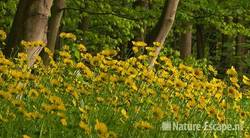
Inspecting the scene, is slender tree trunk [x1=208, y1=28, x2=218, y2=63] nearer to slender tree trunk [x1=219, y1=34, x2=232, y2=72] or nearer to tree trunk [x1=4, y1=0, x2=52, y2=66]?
slender tree trunk [x1=219, y1=34, x2=232, y2=72]

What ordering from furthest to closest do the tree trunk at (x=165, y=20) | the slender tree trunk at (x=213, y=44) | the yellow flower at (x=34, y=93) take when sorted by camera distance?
the slender tree trunk at (x=213, y=44) → the tree trunk at (x=165, y=20) → the yellow flower at (x=34, y=93)

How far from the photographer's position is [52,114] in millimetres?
3404

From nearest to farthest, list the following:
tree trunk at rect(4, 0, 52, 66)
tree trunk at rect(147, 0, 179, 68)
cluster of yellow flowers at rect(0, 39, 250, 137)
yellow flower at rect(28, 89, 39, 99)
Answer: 1. yellow flower at rect(28, 89, 39, 99)
2. cluster of yellow flowers at rect(0, 39, 250, 137)
3. tree trunk at rect(4, 0, 52, 66)
4. tree trunk at rect(147, 0, 179, 68)

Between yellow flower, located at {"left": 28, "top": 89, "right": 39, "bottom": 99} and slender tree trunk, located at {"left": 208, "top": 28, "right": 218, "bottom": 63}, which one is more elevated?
yellow flower, located at {"left": 28, "top": 89, "right": 39, "bottom": 99}

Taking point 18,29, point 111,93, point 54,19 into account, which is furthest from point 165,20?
point 111,93

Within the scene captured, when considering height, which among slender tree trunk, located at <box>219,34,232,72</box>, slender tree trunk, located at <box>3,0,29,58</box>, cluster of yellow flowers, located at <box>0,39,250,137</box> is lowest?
slender tree trunk, located at <box>219,34,232,72</box>

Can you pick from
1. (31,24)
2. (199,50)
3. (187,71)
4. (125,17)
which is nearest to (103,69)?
(187,71)

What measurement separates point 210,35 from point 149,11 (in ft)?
79.0

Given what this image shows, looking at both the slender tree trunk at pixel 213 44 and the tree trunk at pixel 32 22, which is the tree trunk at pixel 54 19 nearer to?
the tree trunk at pixel 32 22

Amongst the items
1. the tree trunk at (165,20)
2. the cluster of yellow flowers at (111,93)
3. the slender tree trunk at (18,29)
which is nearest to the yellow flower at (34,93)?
the cluster of yellow flowers at (111,93)

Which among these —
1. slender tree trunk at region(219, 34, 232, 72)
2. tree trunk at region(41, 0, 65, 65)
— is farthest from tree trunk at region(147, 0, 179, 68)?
slender tree trunk at region(219, 34, 232, 72)

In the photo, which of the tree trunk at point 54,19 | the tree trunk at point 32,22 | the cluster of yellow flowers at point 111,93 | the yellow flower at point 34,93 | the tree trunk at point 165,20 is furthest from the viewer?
the tree trunk at point 54,19

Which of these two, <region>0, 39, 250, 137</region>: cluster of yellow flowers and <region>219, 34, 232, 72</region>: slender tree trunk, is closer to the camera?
<region>0, 39, 250, 137</region>: cluster of yellow flowers

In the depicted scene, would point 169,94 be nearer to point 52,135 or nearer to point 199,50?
point 52,135
